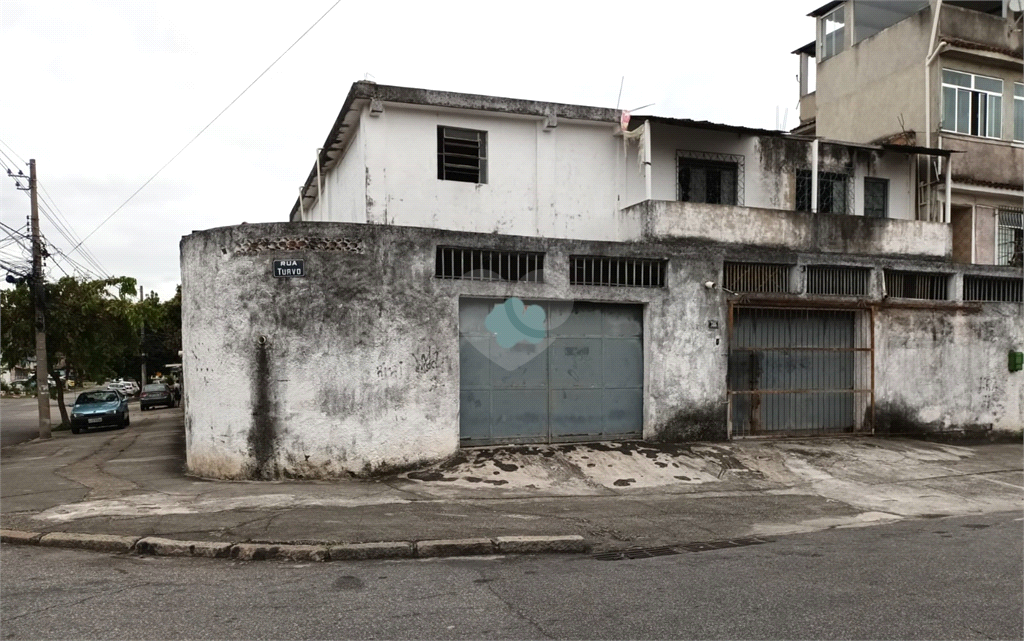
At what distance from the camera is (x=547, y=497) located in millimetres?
9375

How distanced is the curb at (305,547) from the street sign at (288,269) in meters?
4.27

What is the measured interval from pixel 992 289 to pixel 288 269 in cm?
1428

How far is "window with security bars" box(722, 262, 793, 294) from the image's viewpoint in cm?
1281

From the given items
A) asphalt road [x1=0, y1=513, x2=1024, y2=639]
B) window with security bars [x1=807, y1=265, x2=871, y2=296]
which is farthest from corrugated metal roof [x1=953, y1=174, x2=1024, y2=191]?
asphalt road [x1=0, y1=513, x2=1024, y2=639]

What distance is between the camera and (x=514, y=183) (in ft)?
48.6

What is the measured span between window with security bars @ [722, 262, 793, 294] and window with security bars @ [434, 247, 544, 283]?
11.9ft

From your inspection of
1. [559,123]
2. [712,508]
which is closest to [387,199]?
[559,123]

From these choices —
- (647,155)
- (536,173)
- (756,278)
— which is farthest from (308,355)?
(756,278)

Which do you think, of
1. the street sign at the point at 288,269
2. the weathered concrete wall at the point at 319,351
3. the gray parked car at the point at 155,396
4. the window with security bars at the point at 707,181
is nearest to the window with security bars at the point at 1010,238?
the window with security bars at the point at 707,181

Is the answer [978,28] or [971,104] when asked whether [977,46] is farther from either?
[971,104]

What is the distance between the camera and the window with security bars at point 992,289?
48.9 ft

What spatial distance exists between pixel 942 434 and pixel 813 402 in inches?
119

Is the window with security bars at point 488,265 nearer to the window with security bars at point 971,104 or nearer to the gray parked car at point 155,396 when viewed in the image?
the window with security bars at point 971,104

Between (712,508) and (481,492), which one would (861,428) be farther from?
(481,492)
